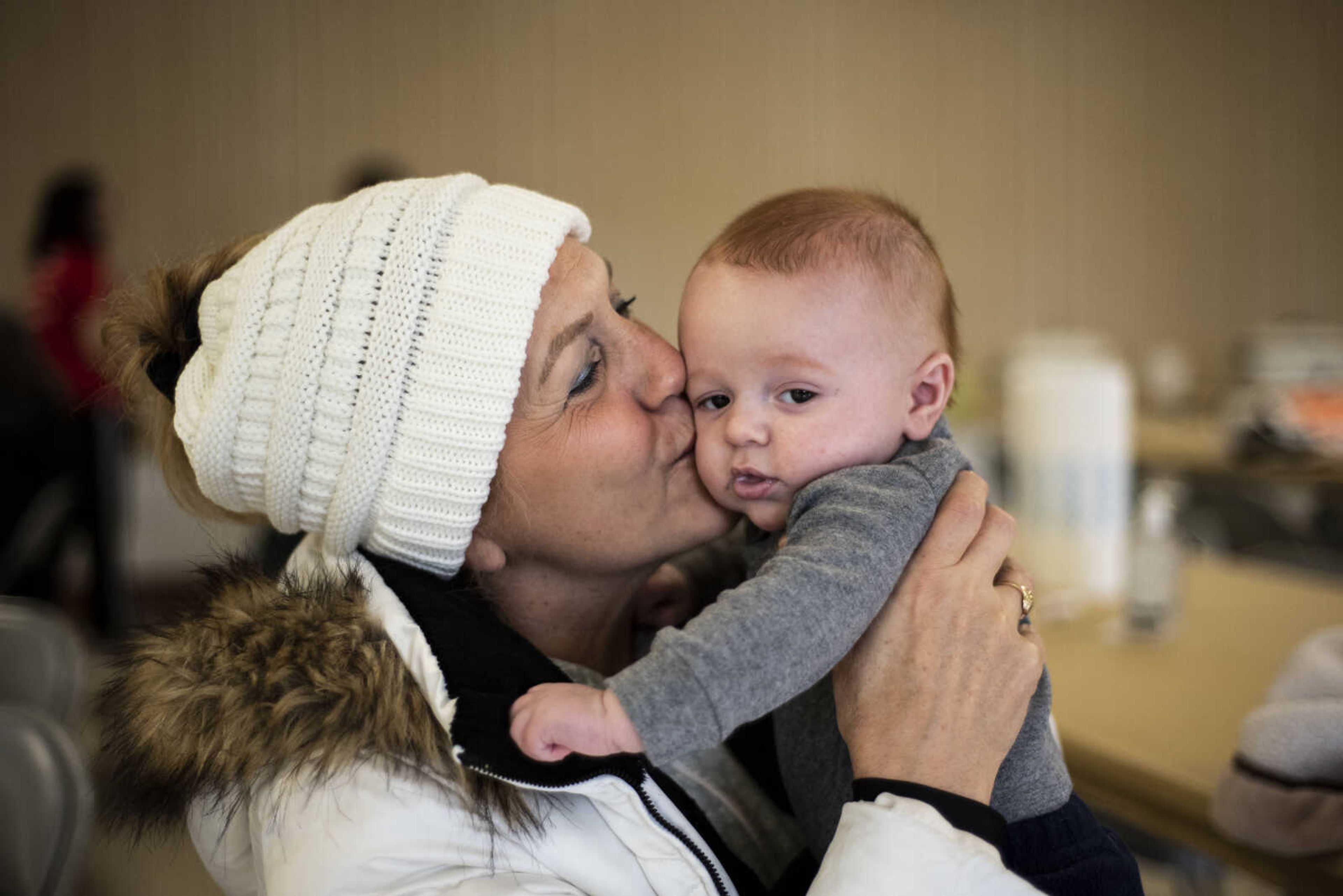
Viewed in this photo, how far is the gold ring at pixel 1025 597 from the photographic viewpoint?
1.11m

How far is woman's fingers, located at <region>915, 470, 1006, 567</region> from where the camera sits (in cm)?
107

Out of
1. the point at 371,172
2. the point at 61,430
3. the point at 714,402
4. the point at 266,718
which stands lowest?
the point at 61,430

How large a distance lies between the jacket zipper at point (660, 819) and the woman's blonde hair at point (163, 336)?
0.56 meters

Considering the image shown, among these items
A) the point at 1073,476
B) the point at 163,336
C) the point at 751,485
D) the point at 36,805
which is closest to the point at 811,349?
the point at 751,485

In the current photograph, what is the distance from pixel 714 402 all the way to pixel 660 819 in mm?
466

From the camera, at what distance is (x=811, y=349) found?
1.11 m

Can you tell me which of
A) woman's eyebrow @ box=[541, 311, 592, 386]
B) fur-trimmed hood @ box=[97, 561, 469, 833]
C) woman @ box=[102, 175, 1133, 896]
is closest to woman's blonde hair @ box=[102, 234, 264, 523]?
woman @ box=[102, 175, 1133, 896]

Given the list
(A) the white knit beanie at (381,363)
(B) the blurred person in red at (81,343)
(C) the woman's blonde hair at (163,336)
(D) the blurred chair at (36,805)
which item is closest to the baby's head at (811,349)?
(A) the white knit beanie at (381,363)

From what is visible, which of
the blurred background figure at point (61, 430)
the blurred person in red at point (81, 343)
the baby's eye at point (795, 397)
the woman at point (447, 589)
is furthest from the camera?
the blurred person in red at point (81, 343)

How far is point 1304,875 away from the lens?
119cm

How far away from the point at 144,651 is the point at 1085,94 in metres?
8.29

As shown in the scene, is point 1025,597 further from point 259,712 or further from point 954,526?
point 259,712

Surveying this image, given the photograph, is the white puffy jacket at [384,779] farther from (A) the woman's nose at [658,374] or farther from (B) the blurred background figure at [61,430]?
(B) the blurred background figure at [61,430]

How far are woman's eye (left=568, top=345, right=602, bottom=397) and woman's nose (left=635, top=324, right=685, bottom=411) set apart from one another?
0.16ft
